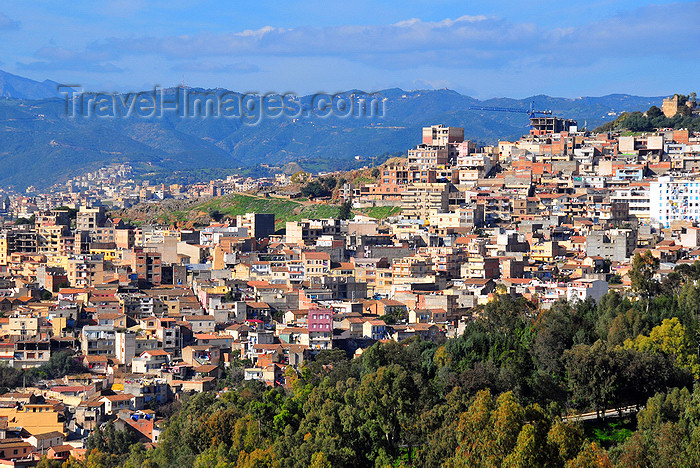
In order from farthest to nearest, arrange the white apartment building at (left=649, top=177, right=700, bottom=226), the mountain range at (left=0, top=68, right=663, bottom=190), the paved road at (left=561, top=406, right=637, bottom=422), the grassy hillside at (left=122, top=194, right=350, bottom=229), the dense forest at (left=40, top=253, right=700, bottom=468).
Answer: the mountain range at (left=0, top=68, right=663, bottom=190) < the grassy hillside at (left=122, top=194, right=350, bottom=229) < the white apartment building at (left=649, top=177, right=700, bottom=226) < the paved road at (left=561, top=406, right=637, bottom=422) < the dense forest at (left=40, top=253, right=700, bottom=468)

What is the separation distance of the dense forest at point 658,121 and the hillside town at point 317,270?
9.24 feet

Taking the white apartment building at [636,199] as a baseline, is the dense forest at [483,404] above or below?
below

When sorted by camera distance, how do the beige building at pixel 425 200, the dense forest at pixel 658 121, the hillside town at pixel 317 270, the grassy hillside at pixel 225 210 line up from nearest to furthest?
the hillside town at pixel 317 270 → the beige building at pixel 425 200 → the grassy hillside at pixel 225 210 → the dense forest at pixel 658 121

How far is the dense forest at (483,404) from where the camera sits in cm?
1803

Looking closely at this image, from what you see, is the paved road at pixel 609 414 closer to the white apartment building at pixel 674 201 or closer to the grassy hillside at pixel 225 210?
the white apartment building at pixel 674 201

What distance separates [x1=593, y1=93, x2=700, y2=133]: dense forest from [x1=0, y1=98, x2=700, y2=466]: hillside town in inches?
111

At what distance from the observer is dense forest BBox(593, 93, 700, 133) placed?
61.6 m

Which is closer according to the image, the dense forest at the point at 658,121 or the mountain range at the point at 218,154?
the dense forest at the point at 658,121

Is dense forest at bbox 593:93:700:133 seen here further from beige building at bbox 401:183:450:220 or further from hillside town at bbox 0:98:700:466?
beige building at bbox 401:183:450:220

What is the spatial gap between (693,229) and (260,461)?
23.3 metres

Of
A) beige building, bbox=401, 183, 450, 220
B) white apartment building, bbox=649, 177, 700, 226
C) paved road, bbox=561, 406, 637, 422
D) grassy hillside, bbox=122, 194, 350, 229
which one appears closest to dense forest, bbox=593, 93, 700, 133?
white apartment building, bbox=649, 177, 700, 226

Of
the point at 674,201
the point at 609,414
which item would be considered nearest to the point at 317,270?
the point at 674,201

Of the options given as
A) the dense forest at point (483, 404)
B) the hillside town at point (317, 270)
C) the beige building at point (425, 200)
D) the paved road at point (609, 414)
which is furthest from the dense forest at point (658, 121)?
the paved road at point (609, 414)

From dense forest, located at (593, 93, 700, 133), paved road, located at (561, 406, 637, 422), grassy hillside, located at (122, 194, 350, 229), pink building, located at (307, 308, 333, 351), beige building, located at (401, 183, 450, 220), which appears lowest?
paved road, located at (561, 406, 637, 422)
